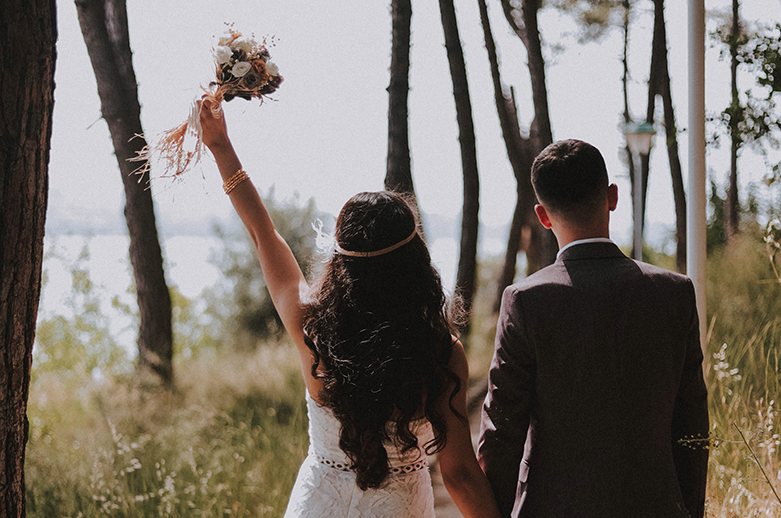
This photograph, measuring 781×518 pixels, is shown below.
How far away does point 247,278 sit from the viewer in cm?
614

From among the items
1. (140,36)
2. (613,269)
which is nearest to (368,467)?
(613,269)

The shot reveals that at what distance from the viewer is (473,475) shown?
158cm

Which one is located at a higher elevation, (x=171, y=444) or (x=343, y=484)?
(x=343, y=484)

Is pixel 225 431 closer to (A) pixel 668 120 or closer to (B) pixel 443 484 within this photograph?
(B) pixel 443 484

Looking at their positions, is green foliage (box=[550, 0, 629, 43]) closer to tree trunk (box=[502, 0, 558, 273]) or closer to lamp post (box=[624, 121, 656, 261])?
lamp post (box=[624, 121, 656, 261])

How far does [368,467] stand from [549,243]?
342 centimetres

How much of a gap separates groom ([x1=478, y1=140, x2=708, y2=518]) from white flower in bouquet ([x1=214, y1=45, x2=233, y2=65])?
0.80 m

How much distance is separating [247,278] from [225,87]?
171 inches

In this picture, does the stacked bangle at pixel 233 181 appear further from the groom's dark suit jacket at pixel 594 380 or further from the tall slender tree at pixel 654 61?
the tall slender tree at pixel 654 61

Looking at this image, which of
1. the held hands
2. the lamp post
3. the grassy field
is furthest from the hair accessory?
the lamp post

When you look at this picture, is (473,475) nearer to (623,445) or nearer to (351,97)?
(623,445)

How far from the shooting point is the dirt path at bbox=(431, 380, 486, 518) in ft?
12.0

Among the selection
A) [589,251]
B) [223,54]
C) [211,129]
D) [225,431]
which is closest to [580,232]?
[589,251]

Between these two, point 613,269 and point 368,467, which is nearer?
point 613,269
